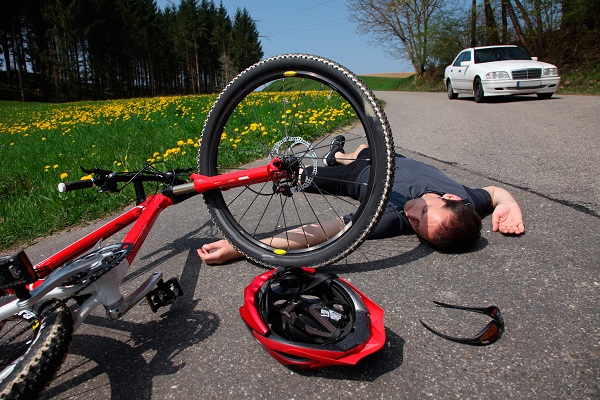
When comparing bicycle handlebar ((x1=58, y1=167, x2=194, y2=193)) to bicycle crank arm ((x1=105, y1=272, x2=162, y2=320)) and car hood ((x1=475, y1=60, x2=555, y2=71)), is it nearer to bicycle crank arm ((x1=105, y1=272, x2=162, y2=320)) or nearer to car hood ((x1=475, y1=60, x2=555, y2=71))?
bicycle crank arm ((x1=105, y1=272, x2=162, y2=320))

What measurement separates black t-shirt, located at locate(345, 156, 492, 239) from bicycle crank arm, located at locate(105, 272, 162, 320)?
1378 millimetres

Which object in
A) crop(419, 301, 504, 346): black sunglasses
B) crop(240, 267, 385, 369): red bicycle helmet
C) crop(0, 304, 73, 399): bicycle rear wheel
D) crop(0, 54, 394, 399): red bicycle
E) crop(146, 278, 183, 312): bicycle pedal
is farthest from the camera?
crop(146, 278, 183, 312): bicycle pedal

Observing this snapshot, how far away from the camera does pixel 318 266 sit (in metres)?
2.29

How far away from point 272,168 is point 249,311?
0.89 m

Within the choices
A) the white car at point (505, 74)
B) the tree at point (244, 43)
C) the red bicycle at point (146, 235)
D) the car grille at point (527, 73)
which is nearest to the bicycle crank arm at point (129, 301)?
the red bicycle at point (146, 235)

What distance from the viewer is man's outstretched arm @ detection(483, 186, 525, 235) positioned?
2.74m

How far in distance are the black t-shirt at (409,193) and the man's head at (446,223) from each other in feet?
0.47

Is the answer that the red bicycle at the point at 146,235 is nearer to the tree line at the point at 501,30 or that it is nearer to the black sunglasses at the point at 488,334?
the black sunglasses at the point at 488,334

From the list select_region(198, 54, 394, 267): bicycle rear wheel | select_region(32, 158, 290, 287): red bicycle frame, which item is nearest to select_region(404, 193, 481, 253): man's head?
select_region(198, 54, 394, 267): bicycle rear wheel

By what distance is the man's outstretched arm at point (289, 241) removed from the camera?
259 cm

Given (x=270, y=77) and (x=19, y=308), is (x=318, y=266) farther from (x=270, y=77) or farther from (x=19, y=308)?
(x=19, y=308)

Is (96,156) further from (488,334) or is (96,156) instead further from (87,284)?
(488,334)

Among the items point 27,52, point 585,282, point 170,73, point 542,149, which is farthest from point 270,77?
point 170,73

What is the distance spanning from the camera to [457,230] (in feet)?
7.94
